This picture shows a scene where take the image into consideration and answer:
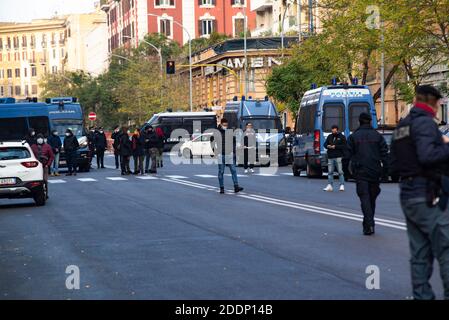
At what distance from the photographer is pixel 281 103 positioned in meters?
64.1

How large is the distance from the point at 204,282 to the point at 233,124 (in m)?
40.9

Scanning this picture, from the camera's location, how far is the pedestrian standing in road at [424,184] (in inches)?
361

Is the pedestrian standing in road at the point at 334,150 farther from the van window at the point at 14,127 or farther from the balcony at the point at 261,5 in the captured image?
the balcony at the point at 261,5

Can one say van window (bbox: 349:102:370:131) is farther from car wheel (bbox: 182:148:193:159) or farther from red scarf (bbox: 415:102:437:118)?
car wheel (bbox: 182:148:193:159)

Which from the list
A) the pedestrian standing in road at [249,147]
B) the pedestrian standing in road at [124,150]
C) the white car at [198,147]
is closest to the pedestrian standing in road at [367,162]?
the pedestrian standing in road at [249,147]

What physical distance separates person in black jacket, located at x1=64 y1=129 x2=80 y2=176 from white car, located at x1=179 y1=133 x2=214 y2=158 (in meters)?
19.0

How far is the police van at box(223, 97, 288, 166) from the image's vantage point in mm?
48000

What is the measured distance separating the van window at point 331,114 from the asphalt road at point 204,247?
21.8ft

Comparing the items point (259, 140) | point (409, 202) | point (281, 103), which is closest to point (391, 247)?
point (409, 202)

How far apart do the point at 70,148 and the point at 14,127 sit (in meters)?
2.81

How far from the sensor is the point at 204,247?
15.6 meters

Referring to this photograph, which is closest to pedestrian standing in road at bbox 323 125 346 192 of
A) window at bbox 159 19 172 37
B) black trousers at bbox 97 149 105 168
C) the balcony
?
black trousers at bbox 97 149 105 168

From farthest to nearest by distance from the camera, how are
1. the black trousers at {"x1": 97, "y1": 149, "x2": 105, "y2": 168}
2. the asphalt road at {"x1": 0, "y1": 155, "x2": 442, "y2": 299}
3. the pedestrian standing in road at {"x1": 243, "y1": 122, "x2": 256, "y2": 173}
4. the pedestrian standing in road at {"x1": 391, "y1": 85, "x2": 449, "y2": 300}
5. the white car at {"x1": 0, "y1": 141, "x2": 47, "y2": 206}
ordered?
the black trousers at {"x1": 97, "y1": 149, "x2": 105, "y2": 168}
the pedestrian standing in road at {"x1": 243, "y1": 122, "x2": 256, "y2": 173}
the white car at {"x1": 0, "y1": 141, "x2": 47, "y2": 206}
the asphalt road at {"x1": 0, "y1": 155, "x2": 442, "y2": 299}
the pedestrian standing in road at {"x1": 391, "y1": 85, "x2": 449, "y2": 300}

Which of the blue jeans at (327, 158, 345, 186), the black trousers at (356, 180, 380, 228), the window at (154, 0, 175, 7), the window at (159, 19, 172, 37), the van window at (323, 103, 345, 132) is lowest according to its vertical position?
the blue jeans at (327, 158, 345, 186)
